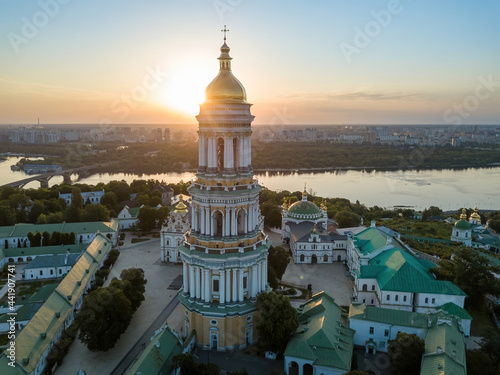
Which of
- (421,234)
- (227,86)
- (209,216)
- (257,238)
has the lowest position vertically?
(421,234)

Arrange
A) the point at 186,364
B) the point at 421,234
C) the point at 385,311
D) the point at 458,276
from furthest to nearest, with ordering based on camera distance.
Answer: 1. the point at 421,234
2. the point at 458,276
3. the point at 385,311
4. the point at 186,364

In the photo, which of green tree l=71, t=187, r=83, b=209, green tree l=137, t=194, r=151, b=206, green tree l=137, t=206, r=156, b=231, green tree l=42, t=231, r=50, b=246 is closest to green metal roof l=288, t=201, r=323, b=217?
green tree l=137, t=206, r=156, b=231

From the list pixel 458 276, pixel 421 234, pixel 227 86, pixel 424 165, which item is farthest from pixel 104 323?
pixel 424 165

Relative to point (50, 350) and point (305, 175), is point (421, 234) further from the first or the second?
point (305, 175)

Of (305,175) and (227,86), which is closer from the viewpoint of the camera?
(227,86)

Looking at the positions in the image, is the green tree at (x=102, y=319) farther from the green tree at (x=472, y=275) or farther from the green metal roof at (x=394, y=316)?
the green tree at (x=472, y=275)

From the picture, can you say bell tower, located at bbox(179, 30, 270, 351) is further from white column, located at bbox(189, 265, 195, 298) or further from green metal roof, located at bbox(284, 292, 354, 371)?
green metal roof, located at bbox(284, 292, 354, 371)

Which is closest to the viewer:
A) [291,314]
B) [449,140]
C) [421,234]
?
[291,314]

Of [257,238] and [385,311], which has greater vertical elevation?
[257,238]
